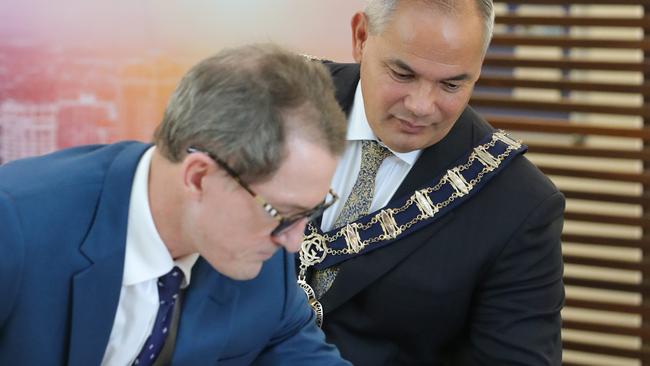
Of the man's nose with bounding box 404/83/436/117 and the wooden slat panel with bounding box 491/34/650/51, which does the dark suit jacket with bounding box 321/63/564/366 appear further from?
the wooden slat panel with bounding box 491/34/650/51

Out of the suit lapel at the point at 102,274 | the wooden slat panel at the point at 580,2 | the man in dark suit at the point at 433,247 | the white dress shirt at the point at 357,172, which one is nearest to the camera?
the suit lapel at the point at 102,274

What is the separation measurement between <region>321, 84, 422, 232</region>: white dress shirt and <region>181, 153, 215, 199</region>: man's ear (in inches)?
32.8

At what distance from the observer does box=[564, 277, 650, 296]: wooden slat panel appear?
359 cm

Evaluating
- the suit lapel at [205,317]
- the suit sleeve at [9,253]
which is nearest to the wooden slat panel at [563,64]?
the suit lapel at [205,317]

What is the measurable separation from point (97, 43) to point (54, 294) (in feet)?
6.05

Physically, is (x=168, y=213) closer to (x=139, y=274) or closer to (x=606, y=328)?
(x=139, y=274)

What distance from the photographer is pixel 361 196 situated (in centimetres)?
233

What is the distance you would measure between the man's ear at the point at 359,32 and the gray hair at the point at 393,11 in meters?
0.04

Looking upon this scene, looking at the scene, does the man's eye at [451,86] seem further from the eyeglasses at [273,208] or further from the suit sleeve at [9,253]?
the suit sleeve at [9,253]

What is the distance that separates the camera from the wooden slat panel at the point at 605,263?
11.7 feet

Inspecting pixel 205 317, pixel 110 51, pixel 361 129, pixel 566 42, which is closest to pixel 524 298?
pixel 361 129

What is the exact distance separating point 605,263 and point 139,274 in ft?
7.90

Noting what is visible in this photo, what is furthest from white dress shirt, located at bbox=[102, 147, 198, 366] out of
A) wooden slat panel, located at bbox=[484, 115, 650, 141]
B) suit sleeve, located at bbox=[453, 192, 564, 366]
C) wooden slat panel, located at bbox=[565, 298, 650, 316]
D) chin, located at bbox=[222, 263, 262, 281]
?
wooden slat panel, located at bbox=[565, 298, 650, 316]

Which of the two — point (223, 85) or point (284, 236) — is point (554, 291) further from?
point (223, 85)
